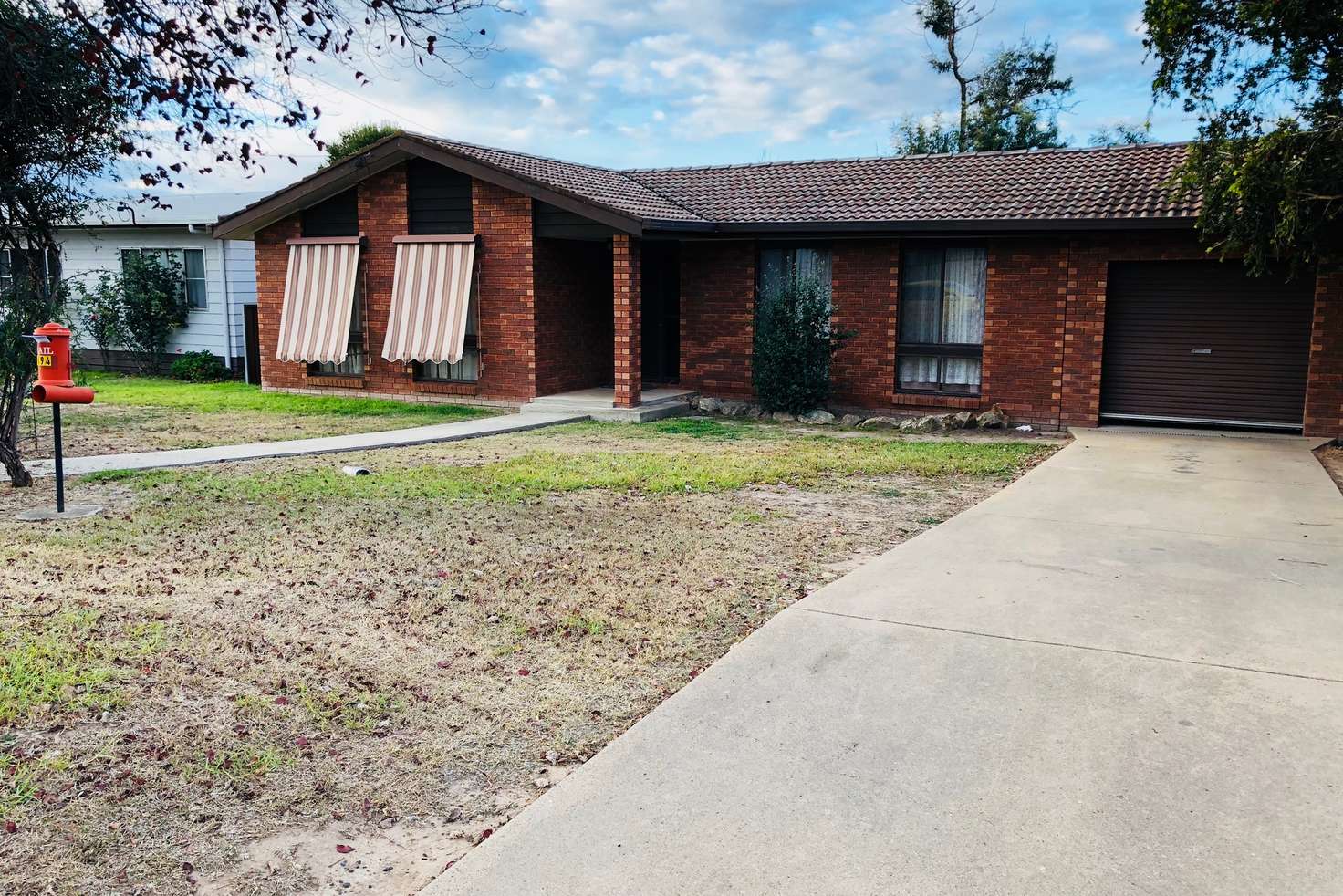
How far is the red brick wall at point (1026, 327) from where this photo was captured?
14.7m

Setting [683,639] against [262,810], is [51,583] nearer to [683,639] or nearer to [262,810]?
[262,810]

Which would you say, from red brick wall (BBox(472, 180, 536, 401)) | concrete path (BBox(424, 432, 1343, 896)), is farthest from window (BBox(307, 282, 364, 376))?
concrete path (BBox(424, 432, 1343, 896))

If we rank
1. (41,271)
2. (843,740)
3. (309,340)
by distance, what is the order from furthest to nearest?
(309,340)
(41,271)
(843,740)

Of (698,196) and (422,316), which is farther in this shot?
(698,196)

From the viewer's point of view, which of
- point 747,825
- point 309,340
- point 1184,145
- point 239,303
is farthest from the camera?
point 239,303

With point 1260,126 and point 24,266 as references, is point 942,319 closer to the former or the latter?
point 1260,126

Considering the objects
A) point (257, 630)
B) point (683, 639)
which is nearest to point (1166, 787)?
point (683, 639)

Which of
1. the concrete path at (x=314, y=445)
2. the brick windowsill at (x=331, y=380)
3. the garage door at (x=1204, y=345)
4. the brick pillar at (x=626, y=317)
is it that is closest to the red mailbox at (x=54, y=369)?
the concrete path at (x=314, y=445)

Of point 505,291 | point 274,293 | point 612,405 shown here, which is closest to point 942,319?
point 612,405

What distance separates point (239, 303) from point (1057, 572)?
751 inches

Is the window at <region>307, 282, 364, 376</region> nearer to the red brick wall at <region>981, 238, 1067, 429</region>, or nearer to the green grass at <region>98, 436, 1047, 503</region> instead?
the green grass at <region>98, 436, 1047, 503</region>

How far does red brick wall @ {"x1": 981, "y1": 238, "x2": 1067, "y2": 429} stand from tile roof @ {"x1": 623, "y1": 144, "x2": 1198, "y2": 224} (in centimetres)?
72

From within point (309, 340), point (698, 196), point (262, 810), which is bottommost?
point (262, 810)

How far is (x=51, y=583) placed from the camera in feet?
20.6
